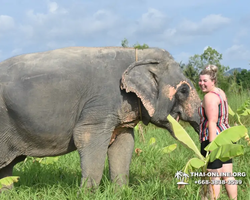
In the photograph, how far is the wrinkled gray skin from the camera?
151 inches

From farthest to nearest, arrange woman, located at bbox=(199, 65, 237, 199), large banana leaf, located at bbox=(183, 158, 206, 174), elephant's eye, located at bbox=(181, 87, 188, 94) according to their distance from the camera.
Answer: elephant's eye, located at bbox=(181, 87, 188, 94) < woman, located at bbox=(199, 65, 237, 199) < large banana leaf, located at bbox=(183, 158, 206, 174)

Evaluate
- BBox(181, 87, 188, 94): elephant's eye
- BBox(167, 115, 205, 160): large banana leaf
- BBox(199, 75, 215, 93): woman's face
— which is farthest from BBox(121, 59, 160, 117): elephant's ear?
BBox(167, 115, 205, 160): large banana leaf

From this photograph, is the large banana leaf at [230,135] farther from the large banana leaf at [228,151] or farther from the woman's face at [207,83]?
the woman's face at [207,83]

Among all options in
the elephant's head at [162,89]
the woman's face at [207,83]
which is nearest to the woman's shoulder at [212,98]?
the woman's face at [207,83]

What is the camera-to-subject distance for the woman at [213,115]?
11.0ft

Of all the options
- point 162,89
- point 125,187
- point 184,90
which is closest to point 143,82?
point 162,89

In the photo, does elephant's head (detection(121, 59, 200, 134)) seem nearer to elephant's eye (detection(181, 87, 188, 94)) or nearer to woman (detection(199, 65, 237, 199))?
elephant's eye (detection(181, 87, 188, 94))

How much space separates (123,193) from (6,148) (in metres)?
1.34

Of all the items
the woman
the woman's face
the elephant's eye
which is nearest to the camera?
the woman

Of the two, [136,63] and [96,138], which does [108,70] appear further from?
[96,138]

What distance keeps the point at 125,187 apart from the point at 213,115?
1.23 meters

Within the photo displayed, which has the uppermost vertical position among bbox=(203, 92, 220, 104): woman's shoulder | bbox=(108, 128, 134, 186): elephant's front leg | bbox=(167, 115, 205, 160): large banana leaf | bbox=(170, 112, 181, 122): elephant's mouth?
bbox=(203, 92, 220, 104): woman's shoulder

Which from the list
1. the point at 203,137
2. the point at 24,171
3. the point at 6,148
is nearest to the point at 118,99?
A: the point at 203,137

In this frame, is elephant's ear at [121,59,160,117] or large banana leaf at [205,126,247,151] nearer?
large banana leaf at [205,126,247,151]
